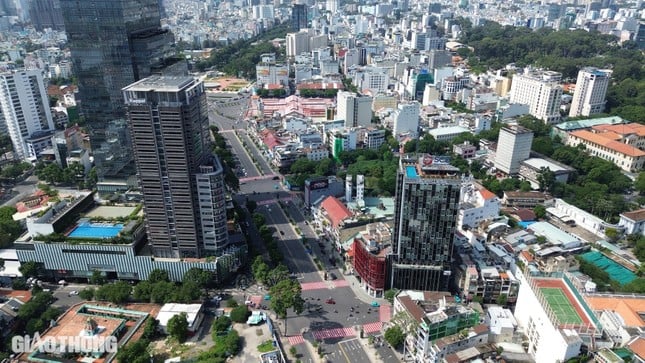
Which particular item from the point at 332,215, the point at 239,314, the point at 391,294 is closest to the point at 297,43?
the point at 332,215

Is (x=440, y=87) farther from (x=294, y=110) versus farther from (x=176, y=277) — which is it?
(x=176, y=277)

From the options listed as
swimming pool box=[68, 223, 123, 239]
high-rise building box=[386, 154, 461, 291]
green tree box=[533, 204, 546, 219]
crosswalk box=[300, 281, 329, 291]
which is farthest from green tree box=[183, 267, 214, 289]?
green tree box=[533, 204, 546, 219]

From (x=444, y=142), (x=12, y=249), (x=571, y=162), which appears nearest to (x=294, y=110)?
(x=444, y=142)

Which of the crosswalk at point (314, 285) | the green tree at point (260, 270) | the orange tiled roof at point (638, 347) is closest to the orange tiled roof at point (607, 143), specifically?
the orange tiled roof at point (638, 347)

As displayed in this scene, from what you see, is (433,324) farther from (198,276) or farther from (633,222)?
(633,222)

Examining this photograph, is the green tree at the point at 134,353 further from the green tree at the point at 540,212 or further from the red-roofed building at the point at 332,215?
the green tree at the point at 540,212

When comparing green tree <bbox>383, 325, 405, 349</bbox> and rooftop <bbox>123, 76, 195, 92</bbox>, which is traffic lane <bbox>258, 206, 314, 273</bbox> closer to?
green tree <bbox>383, 325, 405, 349</bbox>
